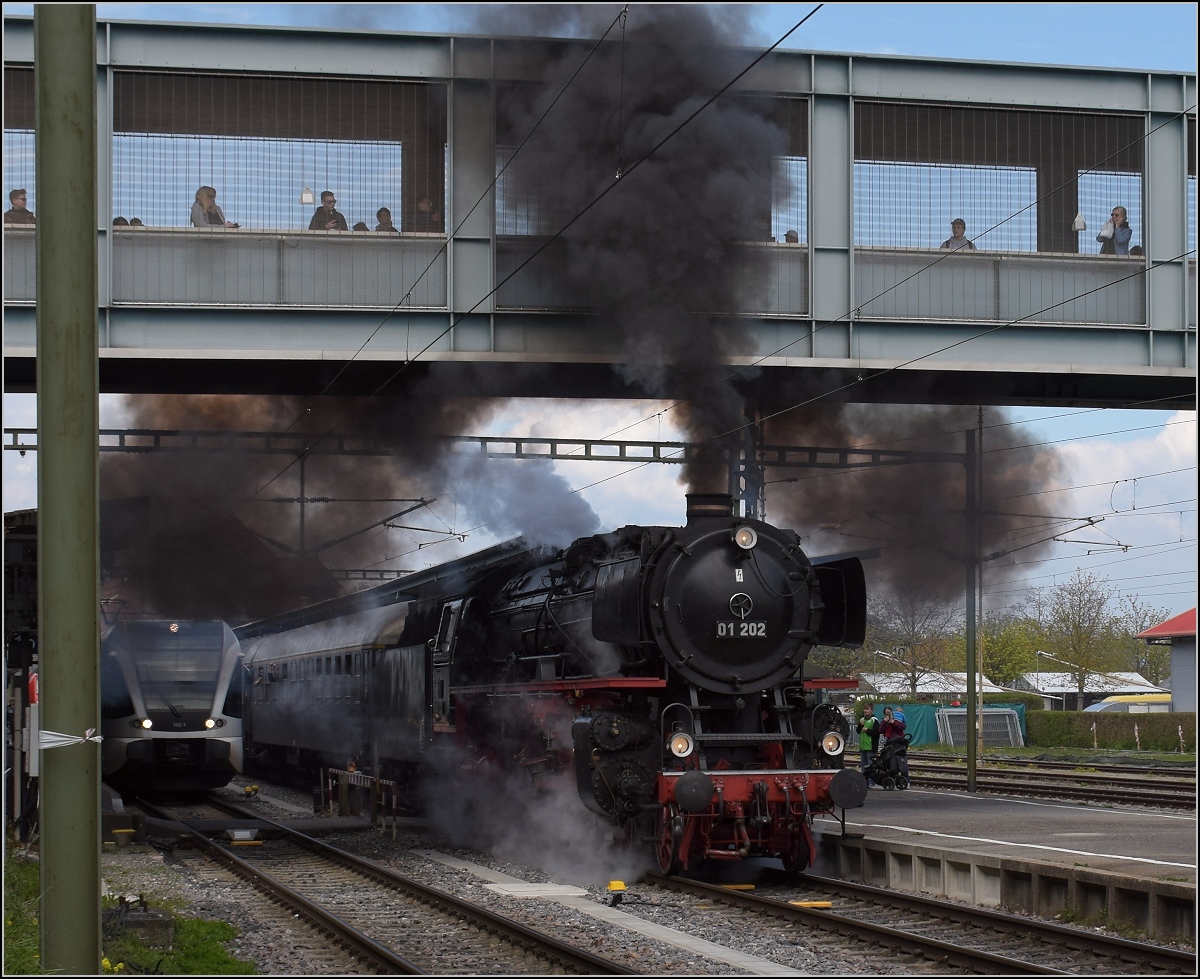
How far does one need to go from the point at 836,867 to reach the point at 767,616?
8.60 feet

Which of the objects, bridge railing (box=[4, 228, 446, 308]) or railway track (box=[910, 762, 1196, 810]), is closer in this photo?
bridge railing (box=[4, 228, 446, 308])

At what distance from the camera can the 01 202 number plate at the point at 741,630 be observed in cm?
1148

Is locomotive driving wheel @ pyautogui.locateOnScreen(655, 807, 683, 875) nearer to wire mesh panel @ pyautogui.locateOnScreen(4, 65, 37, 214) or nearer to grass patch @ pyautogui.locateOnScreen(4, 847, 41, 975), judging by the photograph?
grass patch @ pyautogui.locateOnScreen(4, 847, 41, 975)

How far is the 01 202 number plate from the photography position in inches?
452

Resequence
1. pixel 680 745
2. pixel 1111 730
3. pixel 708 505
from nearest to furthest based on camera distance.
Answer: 1. pixel 680 745
2. pixel 708 505
3. pixel 1111 730

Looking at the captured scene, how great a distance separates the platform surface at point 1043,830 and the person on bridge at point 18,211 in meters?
10.5

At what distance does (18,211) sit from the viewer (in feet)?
50.6

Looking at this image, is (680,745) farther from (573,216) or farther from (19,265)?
(19,265)

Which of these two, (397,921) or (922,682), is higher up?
Result: (397,921)

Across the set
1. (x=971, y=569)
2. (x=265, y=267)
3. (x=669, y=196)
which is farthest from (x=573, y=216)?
(x=971, y=569)

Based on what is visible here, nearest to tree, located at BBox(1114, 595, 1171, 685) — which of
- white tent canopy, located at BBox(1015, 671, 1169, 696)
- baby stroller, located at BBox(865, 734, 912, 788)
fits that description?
white tent canopy, located at BBox(1015, 671, 1169, 696)

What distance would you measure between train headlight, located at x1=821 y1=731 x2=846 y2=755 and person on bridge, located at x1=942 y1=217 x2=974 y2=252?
A: 6.83 m

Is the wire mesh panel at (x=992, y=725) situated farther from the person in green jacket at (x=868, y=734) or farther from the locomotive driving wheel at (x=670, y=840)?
the locomotive driving wheel at (x=670, y=840)

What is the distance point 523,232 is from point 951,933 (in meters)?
8.90
